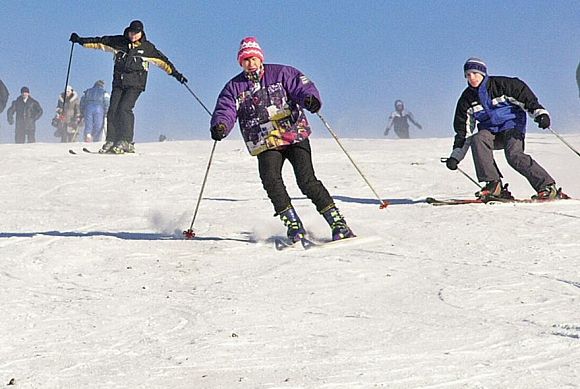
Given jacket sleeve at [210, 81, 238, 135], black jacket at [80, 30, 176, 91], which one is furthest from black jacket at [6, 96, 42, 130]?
jacket sleeve at [210, 81, 238, 135]

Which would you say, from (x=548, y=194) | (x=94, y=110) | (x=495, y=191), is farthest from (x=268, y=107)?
(x=94, y=110)

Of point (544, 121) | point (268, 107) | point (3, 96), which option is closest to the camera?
point (268, 107)

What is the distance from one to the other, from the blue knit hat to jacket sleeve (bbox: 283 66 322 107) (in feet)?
7.30

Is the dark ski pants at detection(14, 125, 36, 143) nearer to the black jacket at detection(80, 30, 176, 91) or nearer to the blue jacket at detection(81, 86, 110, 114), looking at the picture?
the blue jacket at detection(81, 86, 110, 114)

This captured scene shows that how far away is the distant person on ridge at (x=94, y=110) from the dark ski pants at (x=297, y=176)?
44.5 feet

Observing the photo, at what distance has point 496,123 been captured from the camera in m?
8.31

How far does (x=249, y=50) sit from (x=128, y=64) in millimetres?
6453

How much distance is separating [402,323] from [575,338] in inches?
29.8

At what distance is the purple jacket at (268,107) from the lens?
20.9 ft

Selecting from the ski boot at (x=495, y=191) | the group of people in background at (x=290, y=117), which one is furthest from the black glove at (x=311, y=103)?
the ski boot at (x=495, y=191)

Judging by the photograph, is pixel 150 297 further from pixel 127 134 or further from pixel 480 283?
pixel 127 134

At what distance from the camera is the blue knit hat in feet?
26.6

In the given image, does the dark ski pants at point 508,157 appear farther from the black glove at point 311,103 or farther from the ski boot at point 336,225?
the black glove at point 311,103

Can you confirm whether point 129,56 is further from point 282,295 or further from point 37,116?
point 37,116
